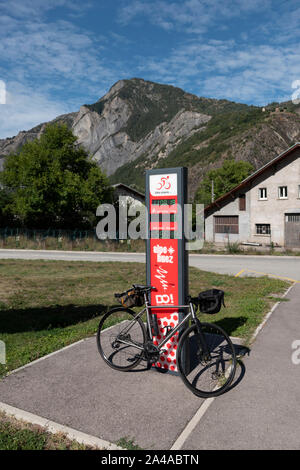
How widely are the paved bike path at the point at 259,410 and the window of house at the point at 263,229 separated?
28.8 m

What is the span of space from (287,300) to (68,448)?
24.5 ft

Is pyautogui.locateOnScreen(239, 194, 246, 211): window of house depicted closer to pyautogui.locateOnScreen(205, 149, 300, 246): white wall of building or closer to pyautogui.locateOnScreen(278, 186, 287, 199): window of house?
pyautogui.locateOnScreen(205, 149, 300, 246): white wall of building

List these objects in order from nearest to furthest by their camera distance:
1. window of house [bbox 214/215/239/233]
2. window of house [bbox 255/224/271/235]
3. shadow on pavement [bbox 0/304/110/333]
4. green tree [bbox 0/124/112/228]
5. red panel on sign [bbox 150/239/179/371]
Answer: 1. red panel on sign [bbox 150/239/179/371]
2. shadow on pavement [bbox 0/304/110/333]
3. green tree [bbox 0/124/112/228]
4. window of house [bbox 255/224/271/235]
5. window of house [bbox 214/215/239/233]

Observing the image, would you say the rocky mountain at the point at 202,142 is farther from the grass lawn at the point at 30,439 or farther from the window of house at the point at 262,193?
the grass lawn at the point at 30,439

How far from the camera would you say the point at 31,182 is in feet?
102

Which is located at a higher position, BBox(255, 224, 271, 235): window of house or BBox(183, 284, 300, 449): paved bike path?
BBox(255, 224, 271, 235): window of house

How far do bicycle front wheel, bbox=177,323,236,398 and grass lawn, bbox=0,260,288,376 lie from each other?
4.63 feet

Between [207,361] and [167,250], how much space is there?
5.15ft

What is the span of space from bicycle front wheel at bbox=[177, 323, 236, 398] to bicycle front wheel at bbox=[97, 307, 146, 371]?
2.18ft

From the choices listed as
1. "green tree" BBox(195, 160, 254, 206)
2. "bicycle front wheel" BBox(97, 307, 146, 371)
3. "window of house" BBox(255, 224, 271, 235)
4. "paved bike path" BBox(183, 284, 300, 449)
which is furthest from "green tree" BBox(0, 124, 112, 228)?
"green tree" BBox(195, 160, 254, 206)

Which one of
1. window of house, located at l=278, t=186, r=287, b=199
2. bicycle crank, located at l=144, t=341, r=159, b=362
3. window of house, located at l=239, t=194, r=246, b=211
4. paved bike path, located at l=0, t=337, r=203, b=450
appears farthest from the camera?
window of house, located at l=239, t=194, r=246, b=211

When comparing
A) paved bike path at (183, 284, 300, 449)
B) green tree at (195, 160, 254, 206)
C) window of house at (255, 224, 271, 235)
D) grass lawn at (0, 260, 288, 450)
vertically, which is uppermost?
green tree at (195, 160, 254, 206)

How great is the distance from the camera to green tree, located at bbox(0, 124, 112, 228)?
102 feet

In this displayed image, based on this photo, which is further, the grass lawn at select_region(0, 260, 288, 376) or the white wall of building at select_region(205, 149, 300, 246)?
the white wall of building at select_region(205, 149, 300, 246)
